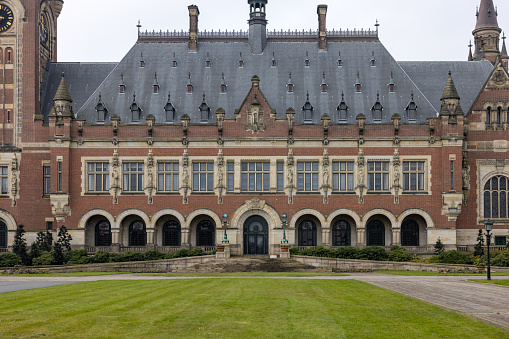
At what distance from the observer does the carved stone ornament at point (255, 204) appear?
5934cm

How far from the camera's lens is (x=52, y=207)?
193ft

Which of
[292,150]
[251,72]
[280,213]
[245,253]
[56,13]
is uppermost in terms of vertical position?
[56,13]

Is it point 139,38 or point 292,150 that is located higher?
point 139,38

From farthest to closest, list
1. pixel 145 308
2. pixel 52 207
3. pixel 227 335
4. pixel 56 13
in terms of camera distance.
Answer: pixel 56 13 < pixel 52 207 < pixel 145 308 < pixel 227 335

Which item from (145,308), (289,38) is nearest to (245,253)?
(289,38)

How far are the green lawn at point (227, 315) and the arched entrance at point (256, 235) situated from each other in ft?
106

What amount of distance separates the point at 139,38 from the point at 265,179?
20.6 m

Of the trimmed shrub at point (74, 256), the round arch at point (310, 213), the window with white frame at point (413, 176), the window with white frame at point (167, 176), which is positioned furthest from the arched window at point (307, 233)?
the trimmed shrub at point (74, 256)

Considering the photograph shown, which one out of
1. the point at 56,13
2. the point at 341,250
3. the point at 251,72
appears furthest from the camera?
the point at 56,13

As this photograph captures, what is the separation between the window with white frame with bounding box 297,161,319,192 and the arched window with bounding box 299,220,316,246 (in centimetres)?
338

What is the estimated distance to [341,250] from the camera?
5256 centimetres

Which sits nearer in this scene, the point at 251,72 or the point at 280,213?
the point at 280,213

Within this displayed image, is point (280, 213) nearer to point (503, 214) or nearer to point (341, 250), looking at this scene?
point (341, 250)

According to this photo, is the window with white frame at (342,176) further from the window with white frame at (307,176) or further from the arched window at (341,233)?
the arched window at (341,233)
